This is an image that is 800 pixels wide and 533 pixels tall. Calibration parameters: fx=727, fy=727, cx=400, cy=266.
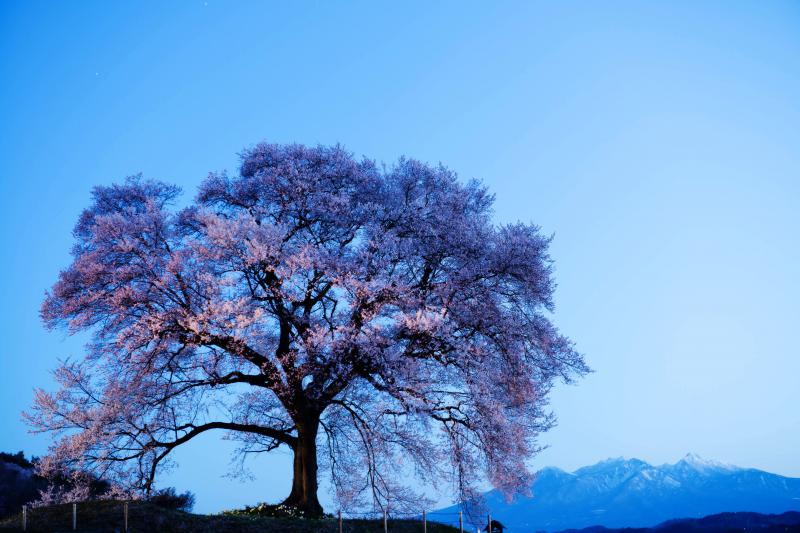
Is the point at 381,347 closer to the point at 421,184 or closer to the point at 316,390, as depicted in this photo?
the point at 316,390

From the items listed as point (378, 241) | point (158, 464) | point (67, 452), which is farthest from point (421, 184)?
point (67, 452)

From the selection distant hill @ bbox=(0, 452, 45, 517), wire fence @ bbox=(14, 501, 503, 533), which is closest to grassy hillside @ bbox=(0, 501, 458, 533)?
wire fence @ bbox=(14, 501, 503, 533)

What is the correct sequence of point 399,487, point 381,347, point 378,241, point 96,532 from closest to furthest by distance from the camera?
point 96,532 → point 381,347 → point 378,241 → point 399,487

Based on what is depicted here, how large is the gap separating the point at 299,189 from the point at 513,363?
10694 millimetres

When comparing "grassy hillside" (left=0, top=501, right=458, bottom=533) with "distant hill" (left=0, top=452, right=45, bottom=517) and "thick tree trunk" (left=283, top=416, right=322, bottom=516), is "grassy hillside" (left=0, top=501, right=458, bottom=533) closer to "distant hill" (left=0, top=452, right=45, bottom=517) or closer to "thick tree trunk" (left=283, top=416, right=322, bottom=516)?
"thick tree trunk" (left=283, top=416, right=322, bottom=516)

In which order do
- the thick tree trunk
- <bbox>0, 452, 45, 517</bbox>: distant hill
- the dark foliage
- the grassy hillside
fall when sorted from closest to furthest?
the grassy hillside → the thick tree trunk → the dark foliage → <bbox>0, 452, 45, 517</bbox>: distant hill

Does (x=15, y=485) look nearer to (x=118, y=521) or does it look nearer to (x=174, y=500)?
(x=174, y=500)

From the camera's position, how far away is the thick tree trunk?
91.9ft

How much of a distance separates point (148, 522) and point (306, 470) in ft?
24.8

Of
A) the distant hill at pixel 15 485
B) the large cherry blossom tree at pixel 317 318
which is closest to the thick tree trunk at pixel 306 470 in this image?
the large cherry blossom tree at pixel 317 318

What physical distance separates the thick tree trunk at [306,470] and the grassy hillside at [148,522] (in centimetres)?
347

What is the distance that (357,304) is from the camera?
84.4 ft

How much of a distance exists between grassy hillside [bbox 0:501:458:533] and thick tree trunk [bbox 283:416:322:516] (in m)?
3.47

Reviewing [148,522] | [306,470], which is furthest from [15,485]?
[148,522]
